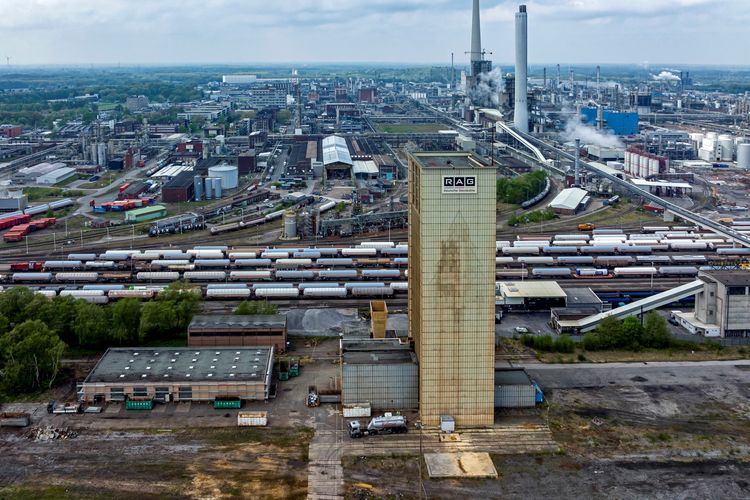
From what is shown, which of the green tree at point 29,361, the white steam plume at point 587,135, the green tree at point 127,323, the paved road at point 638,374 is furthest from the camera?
the white steam plume at point 587,135

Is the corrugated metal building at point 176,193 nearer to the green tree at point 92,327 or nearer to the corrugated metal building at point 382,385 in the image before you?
the green tree at point 92,327

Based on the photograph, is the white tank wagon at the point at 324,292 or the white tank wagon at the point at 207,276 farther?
the white tank wagon at the point at 207,276

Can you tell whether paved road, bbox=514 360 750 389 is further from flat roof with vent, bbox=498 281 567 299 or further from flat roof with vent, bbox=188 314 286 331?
flat roof with vent, bbox=188 314 286 331

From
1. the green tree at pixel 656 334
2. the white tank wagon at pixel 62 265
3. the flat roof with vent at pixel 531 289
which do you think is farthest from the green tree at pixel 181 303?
the green tree at pixel 656 334

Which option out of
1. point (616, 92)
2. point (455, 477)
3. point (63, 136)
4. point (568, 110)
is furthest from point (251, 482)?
point (616, 92)

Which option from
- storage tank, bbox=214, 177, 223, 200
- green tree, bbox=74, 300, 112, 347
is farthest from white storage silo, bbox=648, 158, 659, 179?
green tree, bbox=74, 300, 112, 347

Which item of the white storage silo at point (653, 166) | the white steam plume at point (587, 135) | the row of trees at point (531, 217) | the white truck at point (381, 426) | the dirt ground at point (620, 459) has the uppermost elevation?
the white steam plume at point (587, 135)

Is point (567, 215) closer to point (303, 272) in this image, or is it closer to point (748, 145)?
point (303, 272)
